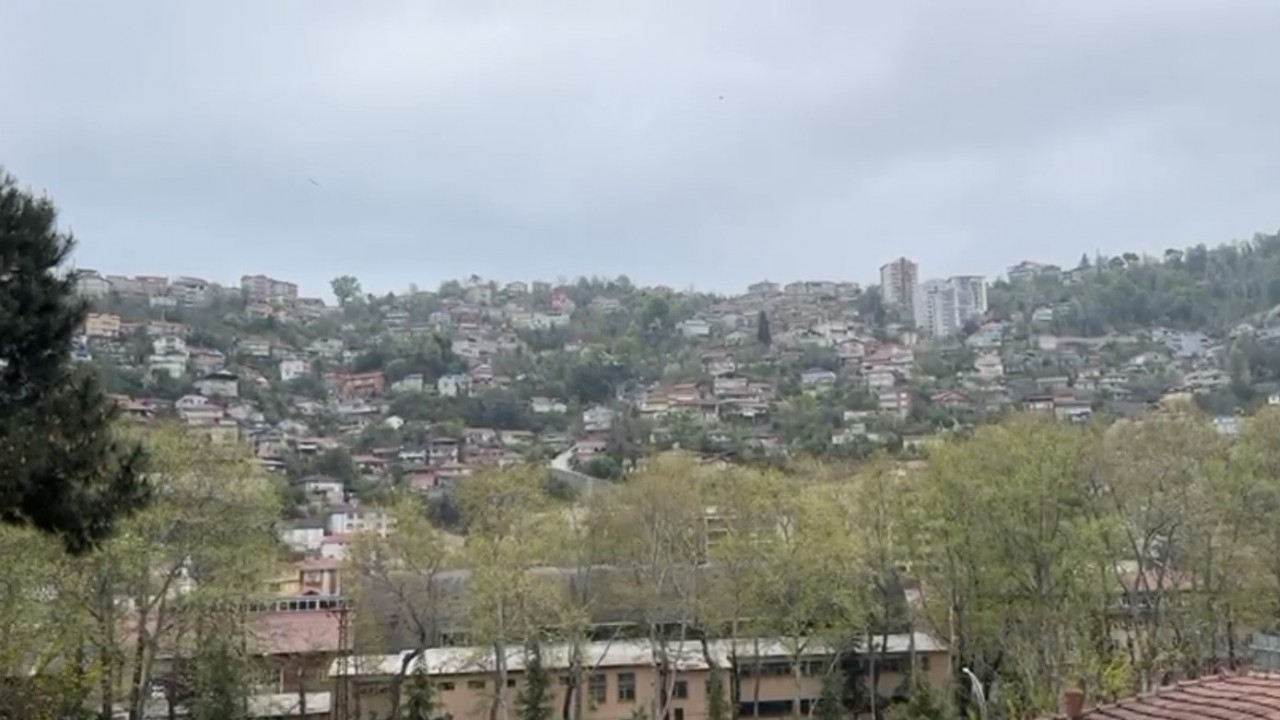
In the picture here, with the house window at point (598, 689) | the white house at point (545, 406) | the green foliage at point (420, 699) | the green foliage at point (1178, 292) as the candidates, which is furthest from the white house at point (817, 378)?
the green foliage at point (420, 699)

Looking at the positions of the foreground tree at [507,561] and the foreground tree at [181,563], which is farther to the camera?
the foreground tree at [507,561]

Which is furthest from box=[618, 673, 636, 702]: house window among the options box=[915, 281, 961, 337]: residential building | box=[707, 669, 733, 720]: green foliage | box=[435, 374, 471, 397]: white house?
box=[915, 281, 961, 337]: residential building

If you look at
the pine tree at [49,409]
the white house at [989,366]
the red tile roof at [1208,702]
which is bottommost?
the red tile roof at [1208,702]

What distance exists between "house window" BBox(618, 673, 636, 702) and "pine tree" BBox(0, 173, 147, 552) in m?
21.1

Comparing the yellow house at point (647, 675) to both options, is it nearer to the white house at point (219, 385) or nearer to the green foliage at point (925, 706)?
the green foliage at point (925, 706)

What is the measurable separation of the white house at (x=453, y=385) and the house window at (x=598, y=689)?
5432 centimetres

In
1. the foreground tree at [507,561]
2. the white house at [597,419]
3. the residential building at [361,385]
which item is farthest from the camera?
the residential building at [361,385]

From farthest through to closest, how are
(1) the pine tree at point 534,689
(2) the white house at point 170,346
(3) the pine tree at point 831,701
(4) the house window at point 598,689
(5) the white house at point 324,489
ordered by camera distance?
(2) the white house at point 170,346 < (5) the white house at point 324,489 < (4) the house window at point 598,689 < (3) the pine tree at point 831,701 < (1) the pine tree at point 534,689

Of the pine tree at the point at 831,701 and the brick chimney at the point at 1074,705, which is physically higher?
the brick chimney at the point at 1074,705

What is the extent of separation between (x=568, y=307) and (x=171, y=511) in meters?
103

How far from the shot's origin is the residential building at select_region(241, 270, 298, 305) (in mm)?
125062

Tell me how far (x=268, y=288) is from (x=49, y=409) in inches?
5188

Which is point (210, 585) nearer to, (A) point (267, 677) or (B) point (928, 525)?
(A) point (267, 677)

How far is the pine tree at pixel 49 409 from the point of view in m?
9.03
